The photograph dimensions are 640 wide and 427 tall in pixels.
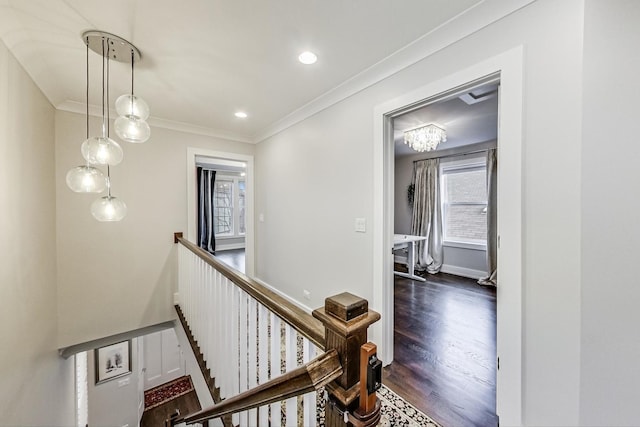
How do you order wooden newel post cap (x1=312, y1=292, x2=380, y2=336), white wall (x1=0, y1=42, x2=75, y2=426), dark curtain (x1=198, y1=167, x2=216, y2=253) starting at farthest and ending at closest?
1. dark curtain (x1=198, y1=167, x2=216, y2=253)
2. white wall (x1=0, y1=42, x2=75, y2=426)
3. wooden newel post cap (x1=312, y1=292, x2=380, y2=336)

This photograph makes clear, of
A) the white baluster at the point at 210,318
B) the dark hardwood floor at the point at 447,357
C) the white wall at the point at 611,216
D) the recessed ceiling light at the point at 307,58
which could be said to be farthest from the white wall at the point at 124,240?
the white wall at the point at 611,216

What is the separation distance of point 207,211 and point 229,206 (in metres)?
0.86

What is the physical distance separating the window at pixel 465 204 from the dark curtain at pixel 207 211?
616 centimetres

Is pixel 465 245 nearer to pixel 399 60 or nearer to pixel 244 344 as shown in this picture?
pixel 399 60

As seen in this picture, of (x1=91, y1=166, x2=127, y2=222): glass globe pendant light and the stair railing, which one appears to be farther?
(x1=91, y1=166, x2=127, y2=222): glass globe pendant light

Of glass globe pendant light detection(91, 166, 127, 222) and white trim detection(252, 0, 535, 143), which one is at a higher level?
white trim detection(252, 0, 535, 143)

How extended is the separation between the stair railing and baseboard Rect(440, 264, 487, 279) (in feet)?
14.4

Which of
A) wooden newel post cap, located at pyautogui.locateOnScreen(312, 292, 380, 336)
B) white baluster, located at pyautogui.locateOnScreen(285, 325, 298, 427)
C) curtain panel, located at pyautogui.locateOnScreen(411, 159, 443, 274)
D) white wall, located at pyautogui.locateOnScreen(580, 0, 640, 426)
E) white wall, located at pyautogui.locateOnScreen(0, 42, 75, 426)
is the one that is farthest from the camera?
curtain panel, located at pyautogui.locateOnScreen(411, 159, 443, 274)

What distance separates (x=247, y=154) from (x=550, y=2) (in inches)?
139

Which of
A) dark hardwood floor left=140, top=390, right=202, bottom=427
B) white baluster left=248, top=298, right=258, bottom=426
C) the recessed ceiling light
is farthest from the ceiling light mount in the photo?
dark hardwood floor left=140, top=390, right=202, bottom=427

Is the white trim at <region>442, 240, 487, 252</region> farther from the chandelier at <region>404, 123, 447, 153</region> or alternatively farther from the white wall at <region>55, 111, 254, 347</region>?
the white wall at <region>55, 111, 254, 347</region>

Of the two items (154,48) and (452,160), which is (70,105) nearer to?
(154,48)

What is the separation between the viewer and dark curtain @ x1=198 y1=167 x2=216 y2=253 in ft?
23.1

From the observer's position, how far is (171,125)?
10.6 ft
